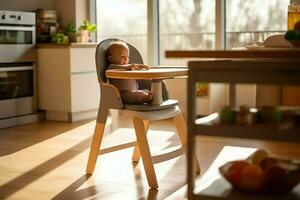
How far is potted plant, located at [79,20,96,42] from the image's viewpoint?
538 cm

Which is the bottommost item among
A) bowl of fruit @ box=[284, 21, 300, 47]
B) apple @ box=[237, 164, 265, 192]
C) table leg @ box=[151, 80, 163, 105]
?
apple @ box=[237, 164, 265, 192]

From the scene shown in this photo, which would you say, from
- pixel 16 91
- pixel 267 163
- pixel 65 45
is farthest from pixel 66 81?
pixel 267 163

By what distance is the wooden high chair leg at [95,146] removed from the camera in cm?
294

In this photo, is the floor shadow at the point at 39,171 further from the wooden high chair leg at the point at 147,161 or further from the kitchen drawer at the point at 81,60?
the kitchen drawer at the point at 81,60

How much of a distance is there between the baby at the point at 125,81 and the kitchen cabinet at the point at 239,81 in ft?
4.19

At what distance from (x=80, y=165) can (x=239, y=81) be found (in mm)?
1962

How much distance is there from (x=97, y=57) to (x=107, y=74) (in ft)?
0.85

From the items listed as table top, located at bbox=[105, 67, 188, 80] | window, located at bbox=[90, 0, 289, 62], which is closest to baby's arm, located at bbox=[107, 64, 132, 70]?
table top, located at bbox=[105, 67, 188, 80]

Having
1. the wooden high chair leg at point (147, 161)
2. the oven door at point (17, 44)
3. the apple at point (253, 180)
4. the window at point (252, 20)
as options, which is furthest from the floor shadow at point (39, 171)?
the window at point (252, 20)

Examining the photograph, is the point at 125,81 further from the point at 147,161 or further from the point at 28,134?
the point at 28,134

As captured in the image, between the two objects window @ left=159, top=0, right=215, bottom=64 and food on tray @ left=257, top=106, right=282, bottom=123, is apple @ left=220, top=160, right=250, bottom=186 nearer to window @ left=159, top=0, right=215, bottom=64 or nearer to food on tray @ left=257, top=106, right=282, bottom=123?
food on tray @ left=257, top=106, right=282, bottom=123

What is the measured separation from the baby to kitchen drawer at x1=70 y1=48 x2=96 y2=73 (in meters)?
1.98

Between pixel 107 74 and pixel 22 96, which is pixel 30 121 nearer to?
pixel 22 96

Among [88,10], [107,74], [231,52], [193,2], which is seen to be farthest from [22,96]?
[231,52]
